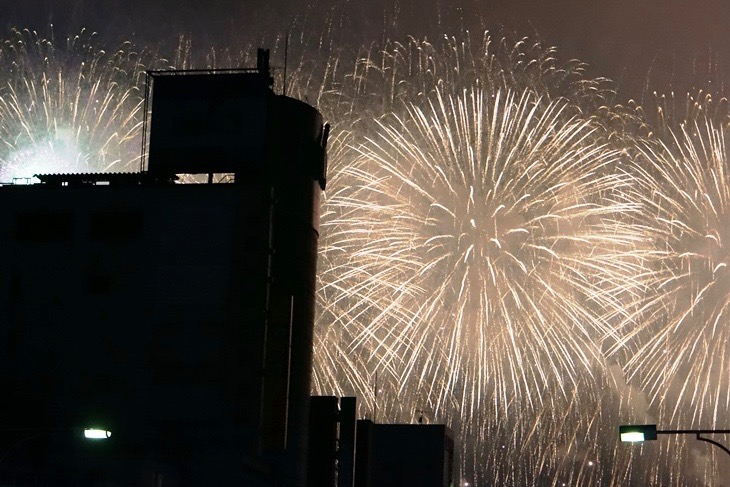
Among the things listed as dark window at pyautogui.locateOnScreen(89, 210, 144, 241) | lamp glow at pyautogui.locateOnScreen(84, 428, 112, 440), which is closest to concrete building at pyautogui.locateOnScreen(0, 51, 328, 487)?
dark window at pyautogui.locateOnScreen(89, 210, 144, 241)

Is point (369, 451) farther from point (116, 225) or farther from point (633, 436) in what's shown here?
point (633, 436)

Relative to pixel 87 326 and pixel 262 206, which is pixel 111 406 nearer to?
pixel 87 326

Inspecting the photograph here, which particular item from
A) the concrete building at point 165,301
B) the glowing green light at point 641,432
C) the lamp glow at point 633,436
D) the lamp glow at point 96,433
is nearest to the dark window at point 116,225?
the concrete building at point 165,301

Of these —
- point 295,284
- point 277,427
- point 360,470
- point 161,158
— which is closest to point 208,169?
point 161,158

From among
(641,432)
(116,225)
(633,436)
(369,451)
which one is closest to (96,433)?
(633,436)

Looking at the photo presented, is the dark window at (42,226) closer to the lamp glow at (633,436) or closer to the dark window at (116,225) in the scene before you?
the dark window at (116,225)

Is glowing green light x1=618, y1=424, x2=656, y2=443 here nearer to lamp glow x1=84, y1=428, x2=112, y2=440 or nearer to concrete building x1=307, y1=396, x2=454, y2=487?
lamp glow x1=84, y1=428, x2=112, y2=440
